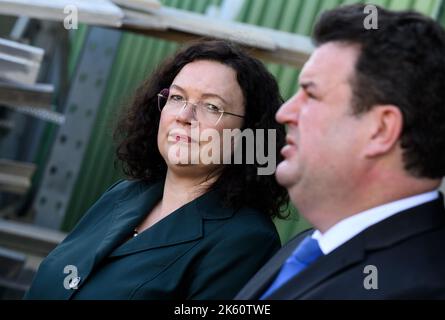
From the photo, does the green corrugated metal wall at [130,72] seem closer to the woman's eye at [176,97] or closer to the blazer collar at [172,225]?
the woman's eye at [176,97]

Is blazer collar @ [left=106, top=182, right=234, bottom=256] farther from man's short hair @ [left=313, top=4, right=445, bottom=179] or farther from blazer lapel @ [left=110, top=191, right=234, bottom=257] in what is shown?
man's short hair @ [left=313, top=4, right=445, bottom=179]

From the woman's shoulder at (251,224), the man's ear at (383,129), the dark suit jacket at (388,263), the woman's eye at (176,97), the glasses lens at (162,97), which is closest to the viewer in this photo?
the dark suit jacket at (388,263)

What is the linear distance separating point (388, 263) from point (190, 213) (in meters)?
1.05

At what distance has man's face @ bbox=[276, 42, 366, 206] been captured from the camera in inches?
79.6

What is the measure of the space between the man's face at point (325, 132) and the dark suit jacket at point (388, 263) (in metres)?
0.17

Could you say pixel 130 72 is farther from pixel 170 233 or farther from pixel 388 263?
pixel 388 263

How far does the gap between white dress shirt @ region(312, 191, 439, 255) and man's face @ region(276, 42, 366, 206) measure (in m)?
0.09

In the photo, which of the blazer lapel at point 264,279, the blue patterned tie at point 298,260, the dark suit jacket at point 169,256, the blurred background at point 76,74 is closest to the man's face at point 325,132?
the blue patterned tie at point 298,260

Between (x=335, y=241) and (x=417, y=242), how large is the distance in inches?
8.9

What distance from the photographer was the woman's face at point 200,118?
9.25ft

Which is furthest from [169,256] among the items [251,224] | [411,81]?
[411,81]

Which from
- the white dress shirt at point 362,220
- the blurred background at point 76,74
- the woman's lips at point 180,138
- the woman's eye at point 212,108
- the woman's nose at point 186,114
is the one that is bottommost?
the white dress shirt at point 362,220

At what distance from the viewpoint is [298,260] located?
217cm

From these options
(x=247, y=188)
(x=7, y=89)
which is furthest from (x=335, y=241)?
(x=7, y=89)
